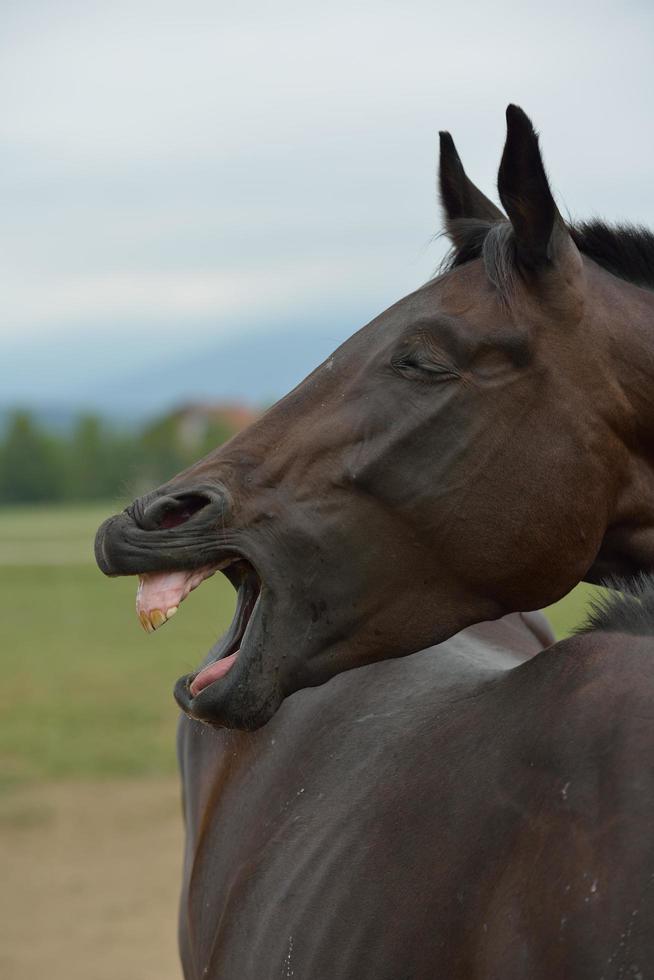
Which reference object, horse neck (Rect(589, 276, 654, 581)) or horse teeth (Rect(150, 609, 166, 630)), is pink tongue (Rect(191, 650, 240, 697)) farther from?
horse neck (Rect(589, 276, 654, 581))

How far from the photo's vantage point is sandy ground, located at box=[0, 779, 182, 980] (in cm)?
583

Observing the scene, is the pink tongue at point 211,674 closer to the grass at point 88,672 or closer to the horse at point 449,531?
the horse at point 449,531

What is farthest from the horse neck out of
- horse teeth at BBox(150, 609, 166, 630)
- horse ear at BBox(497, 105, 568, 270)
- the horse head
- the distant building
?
the distant building

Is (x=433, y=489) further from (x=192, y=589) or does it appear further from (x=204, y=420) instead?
(x=204, y=420)

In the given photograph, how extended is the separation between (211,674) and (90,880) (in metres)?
5.39

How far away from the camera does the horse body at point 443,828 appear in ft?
5.52

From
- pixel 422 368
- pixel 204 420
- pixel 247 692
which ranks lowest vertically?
pixel 204 420

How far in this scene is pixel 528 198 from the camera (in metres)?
2.07

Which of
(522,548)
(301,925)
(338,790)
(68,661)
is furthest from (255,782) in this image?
(68,661)

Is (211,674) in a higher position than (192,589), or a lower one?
lower

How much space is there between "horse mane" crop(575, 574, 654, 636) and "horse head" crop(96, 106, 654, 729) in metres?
0.08

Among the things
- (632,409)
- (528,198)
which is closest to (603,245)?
(528,198)

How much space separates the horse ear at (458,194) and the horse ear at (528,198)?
1.30 ft

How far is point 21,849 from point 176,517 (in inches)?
239
